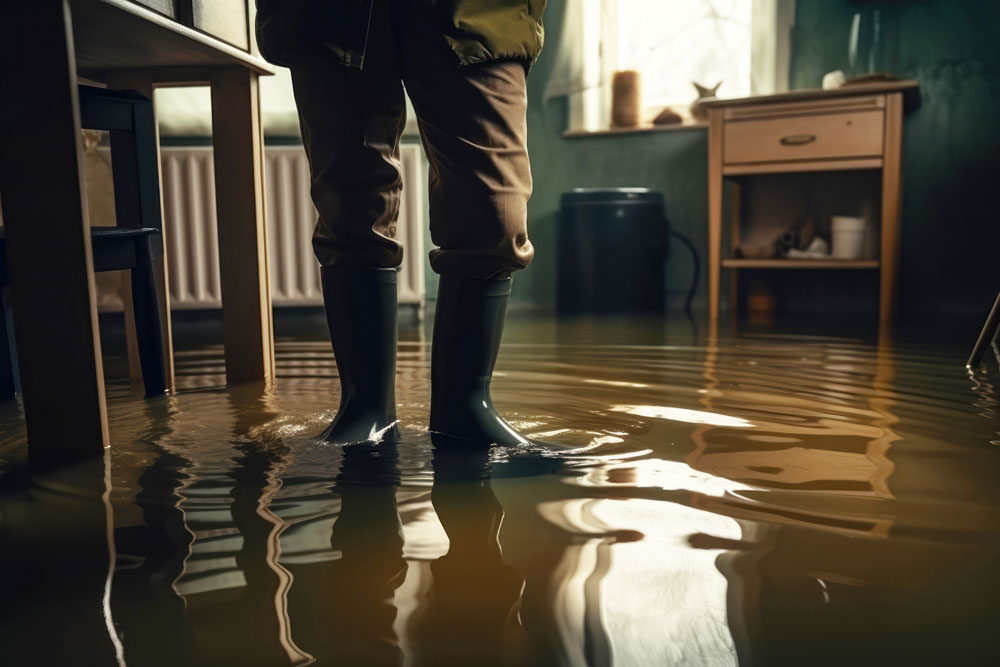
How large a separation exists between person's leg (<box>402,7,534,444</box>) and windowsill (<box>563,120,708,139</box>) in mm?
2310

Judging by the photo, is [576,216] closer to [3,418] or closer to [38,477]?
[3,418]

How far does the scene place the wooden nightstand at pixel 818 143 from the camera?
2535 millimetres

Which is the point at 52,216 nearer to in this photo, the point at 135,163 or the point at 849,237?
the point at 135,163

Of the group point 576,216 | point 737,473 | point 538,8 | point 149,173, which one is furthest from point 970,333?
point 149,173

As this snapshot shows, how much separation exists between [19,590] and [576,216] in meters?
2.61

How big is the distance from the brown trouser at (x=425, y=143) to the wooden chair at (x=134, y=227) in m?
0.51

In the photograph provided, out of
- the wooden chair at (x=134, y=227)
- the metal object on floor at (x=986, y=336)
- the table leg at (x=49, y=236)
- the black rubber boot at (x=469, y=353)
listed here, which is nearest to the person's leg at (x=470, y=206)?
the black rubber boot at (x=469, y=353)

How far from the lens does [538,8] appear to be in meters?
0.97

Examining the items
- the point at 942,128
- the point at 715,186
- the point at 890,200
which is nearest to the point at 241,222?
the point at 715,186

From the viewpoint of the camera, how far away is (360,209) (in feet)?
3.38

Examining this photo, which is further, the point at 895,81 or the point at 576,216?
the point at 576,216

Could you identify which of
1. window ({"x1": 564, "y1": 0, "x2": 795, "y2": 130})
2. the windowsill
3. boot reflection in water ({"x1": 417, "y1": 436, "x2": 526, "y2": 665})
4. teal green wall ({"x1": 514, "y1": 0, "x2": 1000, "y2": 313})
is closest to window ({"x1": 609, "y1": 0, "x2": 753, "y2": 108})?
window ({"x1": 564, "y1": 0, "x2": 795, "y2": 130})

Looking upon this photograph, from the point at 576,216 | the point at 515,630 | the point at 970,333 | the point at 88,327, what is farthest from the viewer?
the point at 576,216

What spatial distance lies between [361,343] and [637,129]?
239 centimetres
